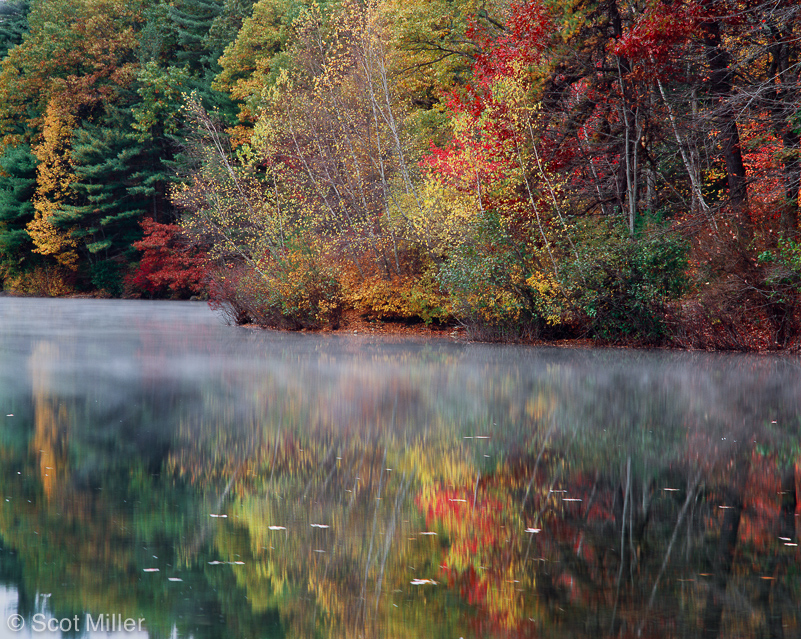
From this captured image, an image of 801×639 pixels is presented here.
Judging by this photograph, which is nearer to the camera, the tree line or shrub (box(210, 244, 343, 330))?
the tree line

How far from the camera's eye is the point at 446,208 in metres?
23.6

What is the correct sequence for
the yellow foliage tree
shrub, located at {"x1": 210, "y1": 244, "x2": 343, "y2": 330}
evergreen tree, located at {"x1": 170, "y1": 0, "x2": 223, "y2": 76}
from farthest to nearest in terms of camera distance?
the yellow foliage tree → evergreen tree, located at {"x1": 170, "y1": 0, "x2": 223, "y2": 76} → shrub, located at {"x1": 210, "y1": 244, "x2": 343, "y2": 330}

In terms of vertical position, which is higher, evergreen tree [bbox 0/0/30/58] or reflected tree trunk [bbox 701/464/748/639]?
A: evergreen tree [bbox 0/0/30/58]

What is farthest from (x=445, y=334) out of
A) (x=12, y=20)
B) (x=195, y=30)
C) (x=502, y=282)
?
(x=12, y=20)

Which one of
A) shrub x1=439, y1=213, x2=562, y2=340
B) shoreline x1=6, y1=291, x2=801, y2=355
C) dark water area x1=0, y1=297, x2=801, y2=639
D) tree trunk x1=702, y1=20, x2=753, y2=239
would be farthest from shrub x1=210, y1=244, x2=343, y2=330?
dark water area x1=0, y1=297, x2=801, y2=639

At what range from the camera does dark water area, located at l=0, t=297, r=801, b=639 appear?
4125 mm

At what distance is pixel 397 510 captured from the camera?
595 cm

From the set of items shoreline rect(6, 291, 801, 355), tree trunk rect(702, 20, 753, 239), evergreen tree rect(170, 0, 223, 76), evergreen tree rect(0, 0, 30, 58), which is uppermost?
evergreen tree rect(0, 0, 30, 58)

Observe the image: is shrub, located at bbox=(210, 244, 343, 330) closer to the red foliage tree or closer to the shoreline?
the shoreline

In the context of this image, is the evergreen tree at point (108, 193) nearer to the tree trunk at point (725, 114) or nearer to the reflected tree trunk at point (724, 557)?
the tree trunk at point (725, 114)

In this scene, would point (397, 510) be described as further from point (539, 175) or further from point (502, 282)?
point (539, 175)

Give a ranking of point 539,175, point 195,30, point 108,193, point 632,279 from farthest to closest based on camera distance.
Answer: point 195,30 → point 108,193 → point 539,175 → point 632,279

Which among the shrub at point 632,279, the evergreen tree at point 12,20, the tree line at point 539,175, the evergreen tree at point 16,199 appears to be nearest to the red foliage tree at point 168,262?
the evergreen tree at point 16,199

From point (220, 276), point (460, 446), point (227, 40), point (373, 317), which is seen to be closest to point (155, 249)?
point (227, 40)
